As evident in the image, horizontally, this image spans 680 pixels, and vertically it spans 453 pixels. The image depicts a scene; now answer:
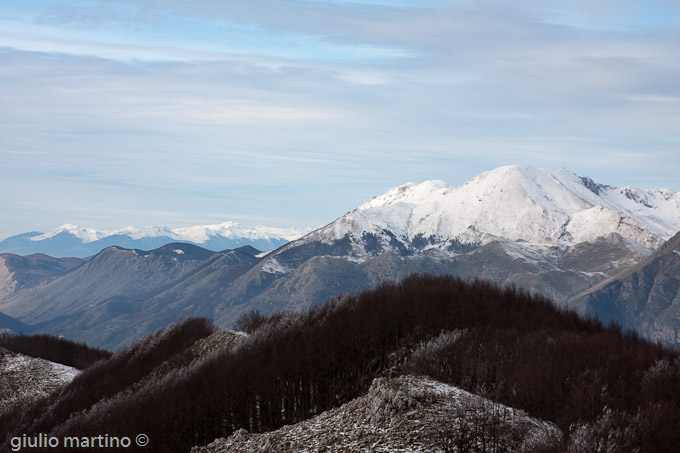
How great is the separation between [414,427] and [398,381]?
614 centimetres

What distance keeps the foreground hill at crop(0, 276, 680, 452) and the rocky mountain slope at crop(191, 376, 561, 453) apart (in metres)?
0.16

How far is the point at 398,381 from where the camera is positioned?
5234cm

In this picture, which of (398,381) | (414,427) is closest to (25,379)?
(398,381)

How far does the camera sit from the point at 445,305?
9238 cm

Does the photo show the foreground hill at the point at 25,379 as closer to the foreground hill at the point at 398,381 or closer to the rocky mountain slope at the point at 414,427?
the foreground hill at the point at 398,381

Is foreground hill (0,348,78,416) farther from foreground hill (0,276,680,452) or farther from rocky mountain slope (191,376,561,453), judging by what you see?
rocky mountain slope (191,376,561,453)

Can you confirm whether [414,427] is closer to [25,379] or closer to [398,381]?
[398,381]

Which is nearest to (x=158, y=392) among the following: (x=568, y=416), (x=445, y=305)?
(x=445, y=305)

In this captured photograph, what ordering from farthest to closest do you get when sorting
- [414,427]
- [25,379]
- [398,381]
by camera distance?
[25,379] < [398,381] < [414,427]

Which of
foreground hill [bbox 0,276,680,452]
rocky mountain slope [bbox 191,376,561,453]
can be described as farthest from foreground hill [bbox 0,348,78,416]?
rocky mountain slope [bbox 191,376,561,453]

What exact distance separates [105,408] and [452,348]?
48496mm

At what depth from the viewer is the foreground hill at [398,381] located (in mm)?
47406

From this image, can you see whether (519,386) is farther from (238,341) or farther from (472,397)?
(238,341)

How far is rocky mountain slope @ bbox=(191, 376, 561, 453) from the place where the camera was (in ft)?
145
